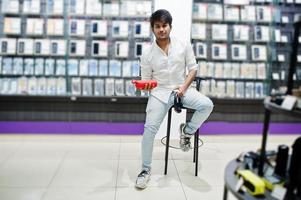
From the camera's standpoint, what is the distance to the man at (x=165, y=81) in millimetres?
2914

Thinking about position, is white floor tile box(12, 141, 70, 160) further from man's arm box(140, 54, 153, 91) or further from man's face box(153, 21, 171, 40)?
man's face box(153, 21, 171, 40)

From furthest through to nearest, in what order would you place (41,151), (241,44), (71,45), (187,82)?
(241,44)
(71,45)
(41,151)
(187,82)

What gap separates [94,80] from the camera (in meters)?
4.38

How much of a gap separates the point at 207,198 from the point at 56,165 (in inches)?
61.0

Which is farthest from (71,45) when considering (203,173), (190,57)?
(203,173)

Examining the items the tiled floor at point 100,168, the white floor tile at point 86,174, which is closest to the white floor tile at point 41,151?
the tiled floor at point 100,168

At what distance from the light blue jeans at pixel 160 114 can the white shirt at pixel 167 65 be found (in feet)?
0.36

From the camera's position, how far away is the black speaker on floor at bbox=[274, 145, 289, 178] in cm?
162

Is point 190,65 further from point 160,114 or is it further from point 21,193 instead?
point 21,193

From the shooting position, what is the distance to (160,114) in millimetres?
2951

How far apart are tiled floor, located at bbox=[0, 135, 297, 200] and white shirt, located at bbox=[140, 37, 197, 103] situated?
2.67 ft

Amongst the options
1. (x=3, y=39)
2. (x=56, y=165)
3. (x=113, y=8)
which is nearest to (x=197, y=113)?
(x=56, y=165)

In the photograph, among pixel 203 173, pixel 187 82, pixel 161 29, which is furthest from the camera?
pixel 203 173

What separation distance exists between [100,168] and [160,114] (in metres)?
0.86
